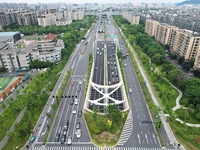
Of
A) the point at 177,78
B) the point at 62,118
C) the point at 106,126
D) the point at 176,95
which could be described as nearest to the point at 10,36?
the point at 62,118

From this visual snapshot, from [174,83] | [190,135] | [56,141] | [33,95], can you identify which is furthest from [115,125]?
[174,83]

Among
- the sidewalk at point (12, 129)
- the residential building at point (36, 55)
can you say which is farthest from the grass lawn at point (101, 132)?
the residential building at point (36, 55)

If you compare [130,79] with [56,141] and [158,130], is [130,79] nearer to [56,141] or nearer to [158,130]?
[158,130]

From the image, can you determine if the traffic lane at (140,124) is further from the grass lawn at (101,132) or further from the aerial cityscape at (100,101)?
the grass lawn at (101,132)

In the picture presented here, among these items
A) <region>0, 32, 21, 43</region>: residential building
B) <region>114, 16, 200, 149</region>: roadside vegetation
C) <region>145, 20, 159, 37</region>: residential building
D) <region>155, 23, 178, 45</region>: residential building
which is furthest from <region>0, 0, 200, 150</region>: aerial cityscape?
<region>145, 20, 159, 37</region>: residential building

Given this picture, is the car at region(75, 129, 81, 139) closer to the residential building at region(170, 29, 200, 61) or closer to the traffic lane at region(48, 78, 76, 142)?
the traffic lane at region(48, 78, 76, 142)

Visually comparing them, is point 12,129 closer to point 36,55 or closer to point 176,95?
point 36,55
